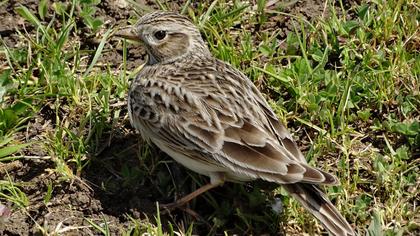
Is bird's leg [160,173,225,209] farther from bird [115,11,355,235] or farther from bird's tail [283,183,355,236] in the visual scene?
bird's tail [283,183,355,236]

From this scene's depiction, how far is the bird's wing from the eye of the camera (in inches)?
293

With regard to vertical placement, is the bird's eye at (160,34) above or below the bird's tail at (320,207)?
above

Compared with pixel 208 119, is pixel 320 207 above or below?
below

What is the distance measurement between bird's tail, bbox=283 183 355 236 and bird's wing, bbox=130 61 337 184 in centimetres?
20

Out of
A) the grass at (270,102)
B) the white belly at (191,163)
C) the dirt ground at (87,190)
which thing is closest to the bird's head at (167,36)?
the grass at (270,102)

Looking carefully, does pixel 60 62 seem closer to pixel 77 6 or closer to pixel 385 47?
pixel 77 6

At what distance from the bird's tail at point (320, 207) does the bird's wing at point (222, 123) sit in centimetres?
20

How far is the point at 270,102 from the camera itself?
347 inches

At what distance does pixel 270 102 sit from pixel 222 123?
113 cm

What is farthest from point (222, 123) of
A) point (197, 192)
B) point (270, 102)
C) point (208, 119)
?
point (270, 102)

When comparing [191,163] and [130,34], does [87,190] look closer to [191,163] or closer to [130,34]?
[191,163]

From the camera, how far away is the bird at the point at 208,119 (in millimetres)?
7445

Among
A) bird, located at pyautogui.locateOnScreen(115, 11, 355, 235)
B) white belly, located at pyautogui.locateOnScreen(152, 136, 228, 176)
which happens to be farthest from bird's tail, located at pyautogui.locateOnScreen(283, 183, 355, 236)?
white belly, located at pyautogui.locateOnScreen(152, 136, 228, 176)

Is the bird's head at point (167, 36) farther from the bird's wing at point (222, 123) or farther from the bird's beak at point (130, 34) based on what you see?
the bird's wing at point (222, 123)
